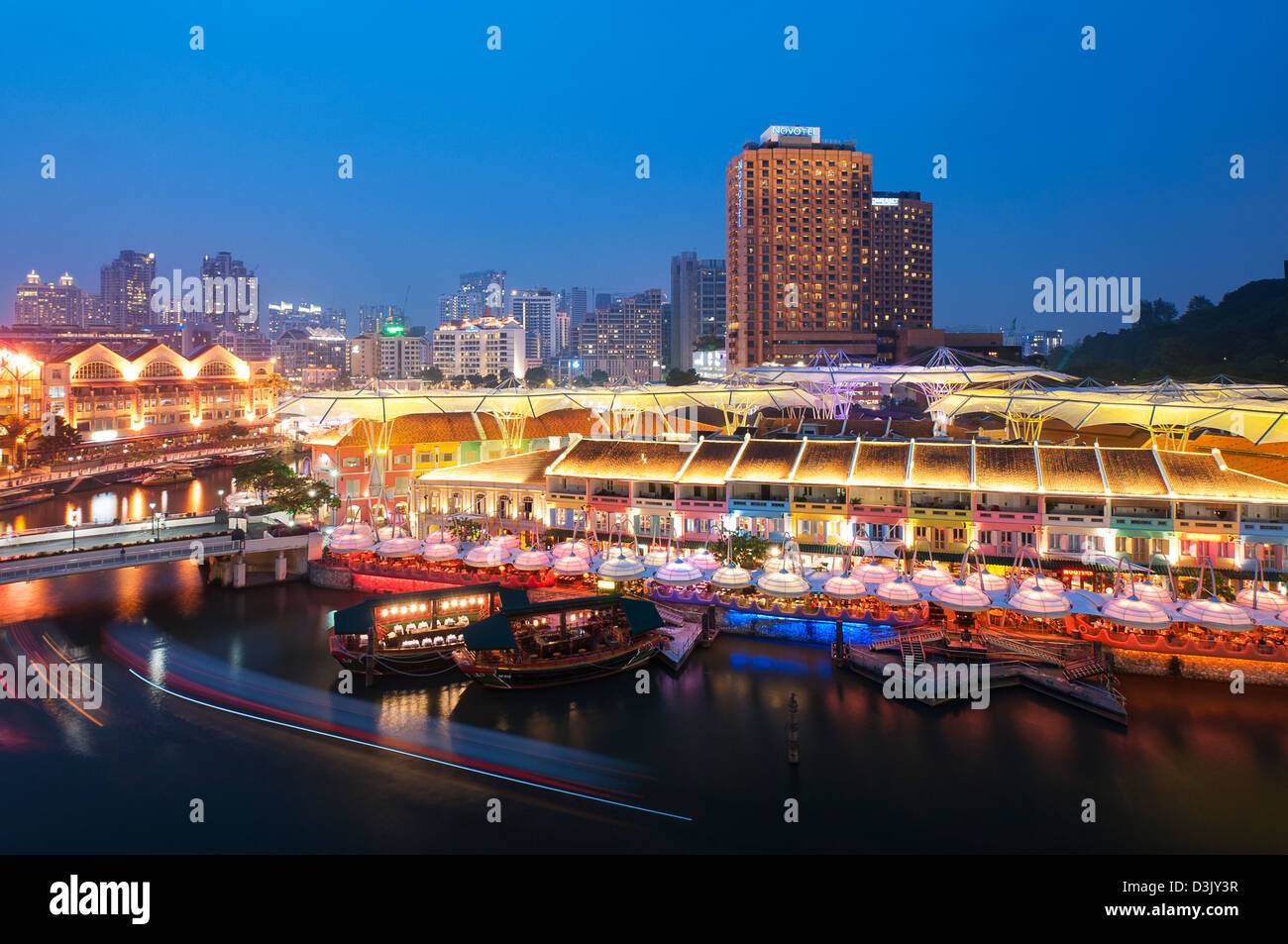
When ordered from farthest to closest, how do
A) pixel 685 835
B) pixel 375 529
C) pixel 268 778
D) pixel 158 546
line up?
pixel 375 529
pixel 158 546
pixel 268 778
pixel 685 835

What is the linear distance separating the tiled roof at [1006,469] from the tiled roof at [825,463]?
482 centimetres

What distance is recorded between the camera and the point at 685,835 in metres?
16.1

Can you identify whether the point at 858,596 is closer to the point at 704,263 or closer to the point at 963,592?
the point at 963,592

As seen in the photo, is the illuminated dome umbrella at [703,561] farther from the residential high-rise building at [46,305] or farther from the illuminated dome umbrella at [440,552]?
the residential high-rise building at [46,305]

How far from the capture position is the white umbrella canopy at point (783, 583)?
25797mm

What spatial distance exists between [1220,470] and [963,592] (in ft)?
36.5

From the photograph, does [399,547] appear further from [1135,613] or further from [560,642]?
[1135,613]

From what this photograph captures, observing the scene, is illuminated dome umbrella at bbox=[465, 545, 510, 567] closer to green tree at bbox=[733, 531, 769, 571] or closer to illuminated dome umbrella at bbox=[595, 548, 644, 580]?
illuminated dome umbrella at bbox=[595, 548, 644, 580]

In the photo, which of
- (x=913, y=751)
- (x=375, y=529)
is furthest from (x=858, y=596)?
(x=375, y=529)

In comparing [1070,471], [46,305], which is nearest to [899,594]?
[1070,471]

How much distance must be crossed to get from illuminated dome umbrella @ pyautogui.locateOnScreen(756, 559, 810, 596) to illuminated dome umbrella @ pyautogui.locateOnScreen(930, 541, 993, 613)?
162 inches

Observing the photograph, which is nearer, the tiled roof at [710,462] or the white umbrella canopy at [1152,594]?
the white umbrella canopy at [1152,594]

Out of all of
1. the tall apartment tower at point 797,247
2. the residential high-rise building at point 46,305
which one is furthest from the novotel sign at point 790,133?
the residential high-rise building at point 46,305

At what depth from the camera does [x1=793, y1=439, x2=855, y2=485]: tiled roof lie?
3020cm
